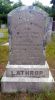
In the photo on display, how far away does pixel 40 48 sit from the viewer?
5984 mm

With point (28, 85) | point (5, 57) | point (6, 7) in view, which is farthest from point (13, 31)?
point (6, 7)

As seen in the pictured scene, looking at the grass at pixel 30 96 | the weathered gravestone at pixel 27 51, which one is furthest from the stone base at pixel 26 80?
the grass at pixel 30 96

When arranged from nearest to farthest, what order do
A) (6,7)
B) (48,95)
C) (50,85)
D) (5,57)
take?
(48,95) → (50,85) → (5,57) → (6,7)

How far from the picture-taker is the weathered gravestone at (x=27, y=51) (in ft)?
18.9

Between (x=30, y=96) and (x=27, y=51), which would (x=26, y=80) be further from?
(x=27, y=51)

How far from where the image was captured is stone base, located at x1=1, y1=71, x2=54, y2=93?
572cm

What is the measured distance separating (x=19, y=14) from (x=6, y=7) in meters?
57.2

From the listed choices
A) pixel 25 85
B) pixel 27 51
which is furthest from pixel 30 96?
pixel 27 51

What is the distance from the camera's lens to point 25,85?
18.9 feet

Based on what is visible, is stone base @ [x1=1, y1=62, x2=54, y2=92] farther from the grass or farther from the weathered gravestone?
the grass

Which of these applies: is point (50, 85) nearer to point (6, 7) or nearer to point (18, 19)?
point (18, 19)

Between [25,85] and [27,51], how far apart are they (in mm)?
800

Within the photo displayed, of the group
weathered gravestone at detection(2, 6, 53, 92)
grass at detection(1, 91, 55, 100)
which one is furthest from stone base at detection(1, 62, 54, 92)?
grass at detection(1, 91, 55, 100)

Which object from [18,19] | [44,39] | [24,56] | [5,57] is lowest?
[5,57]
